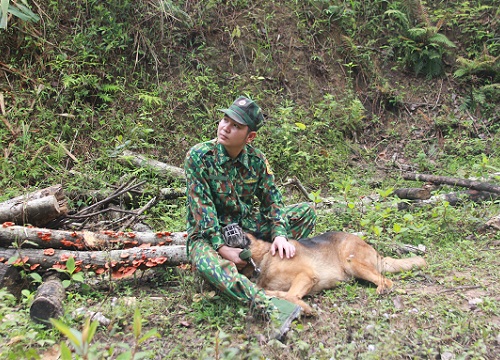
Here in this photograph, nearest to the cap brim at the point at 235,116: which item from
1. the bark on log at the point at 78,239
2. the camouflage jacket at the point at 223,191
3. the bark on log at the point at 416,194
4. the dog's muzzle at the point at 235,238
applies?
the camouflage jacket at the point at 223,191

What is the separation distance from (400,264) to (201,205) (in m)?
2.37

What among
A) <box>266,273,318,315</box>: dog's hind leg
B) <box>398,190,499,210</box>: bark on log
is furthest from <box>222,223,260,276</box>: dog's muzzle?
<box>398,190,499,210</box>: bark on log

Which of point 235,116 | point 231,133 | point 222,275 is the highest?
point 235,116

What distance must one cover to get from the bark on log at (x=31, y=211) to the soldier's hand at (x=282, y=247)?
2799 millimetres

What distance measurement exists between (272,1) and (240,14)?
1.03 meters

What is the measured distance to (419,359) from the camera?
320 centimetres

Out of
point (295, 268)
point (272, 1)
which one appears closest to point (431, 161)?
point (272, 1)

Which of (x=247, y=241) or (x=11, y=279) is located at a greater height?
(x=247, y=241)

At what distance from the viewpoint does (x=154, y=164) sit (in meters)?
8.07

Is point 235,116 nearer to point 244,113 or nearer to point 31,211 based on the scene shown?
point 244,113

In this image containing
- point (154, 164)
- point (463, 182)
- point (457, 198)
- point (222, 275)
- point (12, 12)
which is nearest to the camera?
point (222, 275)

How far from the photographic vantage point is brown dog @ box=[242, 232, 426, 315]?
15.1 feet

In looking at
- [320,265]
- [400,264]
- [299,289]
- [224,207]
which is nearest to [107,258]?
[224,207]

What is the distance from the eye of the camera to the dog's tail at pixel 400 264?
5039 millimetres
